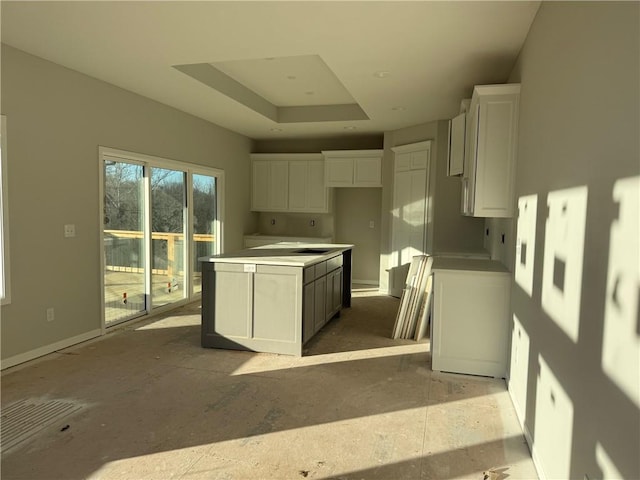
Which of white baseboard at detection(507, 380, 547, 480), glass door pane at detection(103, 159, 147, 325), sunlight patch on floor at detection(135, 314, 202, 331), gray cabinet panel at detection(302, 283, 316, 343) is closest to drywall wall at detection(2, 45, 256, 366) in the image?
glass door pane at detection(103, 159, 147, 325)

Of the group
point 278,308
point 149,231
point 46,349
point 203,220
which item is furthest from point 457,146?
point 46,349

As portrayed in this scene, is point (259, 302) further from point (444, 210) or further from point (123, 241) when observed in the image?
point (444, 210)

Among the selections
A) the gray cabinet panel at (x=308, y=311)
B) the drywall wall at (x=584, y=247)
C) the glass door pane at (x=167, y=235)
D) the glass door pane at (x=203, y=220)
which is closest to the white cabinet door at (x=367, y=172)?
the glass door pane at (x=203, y=220)

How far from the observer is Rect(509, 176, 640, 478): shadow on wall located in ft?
4.28

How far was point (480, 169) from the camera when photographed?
3.52 metres

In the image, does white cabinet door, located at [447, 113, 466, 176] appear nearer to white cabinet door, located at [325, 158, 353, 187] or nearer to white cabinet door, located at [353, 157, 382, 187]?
white cabinet door, located at [353, 157, 382, 187]

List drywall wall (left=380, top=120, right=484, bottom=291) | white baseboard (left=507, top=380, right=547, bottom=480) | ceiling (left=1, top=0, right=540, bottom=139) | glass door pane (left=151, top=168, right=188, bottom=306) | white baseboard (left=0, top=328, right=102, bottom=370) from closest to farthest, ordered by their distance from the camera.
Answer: white baseboard (left=507, top=380, right=547, bottom=480) < ceiling (left=1, top=0, right=540, bottom=139) < white baseboard (left=0, top=328, right=102, bottom=370) < glass door pane (left=151, top=168, right=188, bottom=306) < drywall wall (left=380, top=120, right=484, bottom=291)

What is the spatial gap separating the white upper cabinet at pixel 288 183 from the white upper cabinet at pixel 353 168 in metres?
0.24

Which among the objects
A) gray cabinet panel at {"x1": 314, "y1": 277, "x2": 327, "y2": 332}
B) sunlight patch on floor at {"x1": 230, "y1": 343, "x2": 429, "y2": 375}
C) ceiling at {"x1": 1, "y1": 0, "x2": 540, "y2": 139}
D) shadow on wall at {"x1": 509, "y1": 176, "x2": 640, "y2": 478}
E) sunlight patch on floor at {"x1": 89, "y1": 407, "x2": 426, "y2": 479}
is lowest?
sunlight patch on floor at {"x1": 89, "y1": 407, "x2": 426, "y2": 479}

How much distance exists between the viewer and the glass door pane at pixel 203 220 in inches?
249

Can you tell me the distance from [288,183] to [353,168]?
1284mm

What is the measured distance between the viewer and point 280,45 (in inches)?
138

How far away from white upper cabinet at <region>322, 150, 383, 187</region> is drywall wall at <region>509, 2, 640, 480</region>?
14.7ft

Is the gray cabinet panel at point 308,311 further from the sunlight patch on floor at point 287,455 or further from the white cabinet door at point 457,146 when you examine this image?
the white cabinet door at point 457,146
